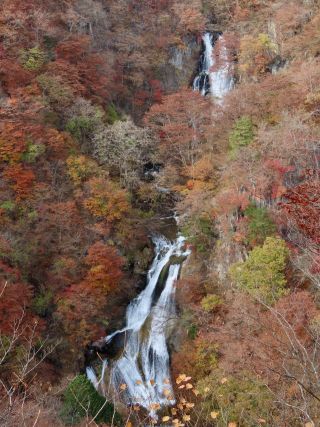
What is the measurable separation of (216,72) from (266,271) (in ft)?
90.7

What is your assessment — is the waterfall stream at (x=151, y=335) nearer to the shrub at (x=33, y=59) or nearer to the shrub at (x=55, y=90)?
the shrub at (x=55, y=90)

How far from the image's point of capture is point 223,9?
41938 millimetres

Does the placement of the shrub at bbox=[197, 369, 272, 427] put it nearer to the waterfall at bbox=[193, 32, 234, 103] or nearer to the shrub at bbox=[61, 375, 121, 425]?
the shrub at bbox=[61, 375, 121, 425]

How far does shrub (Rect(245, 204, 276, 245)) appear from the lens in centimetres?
1761

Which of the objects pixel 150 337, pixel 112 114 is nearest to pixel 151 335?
pixel 150 337

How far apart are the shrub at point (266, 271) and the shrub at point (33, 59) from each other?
813 inches

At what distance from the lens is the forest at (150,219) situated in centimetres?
1391

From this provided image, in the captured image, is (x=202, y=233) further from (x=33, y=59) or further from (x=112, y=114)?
(x=33, y=59)

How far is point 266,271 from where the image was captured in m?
16.0

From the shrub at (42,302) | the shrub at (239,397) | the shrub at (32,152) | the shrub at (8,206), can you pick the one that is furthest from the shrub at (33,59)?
the shrub at (239,397)

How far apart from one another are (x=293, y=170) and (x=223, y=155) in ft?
22.7

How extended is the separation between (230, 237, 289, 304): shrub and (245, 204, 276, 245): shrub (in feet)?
2.27

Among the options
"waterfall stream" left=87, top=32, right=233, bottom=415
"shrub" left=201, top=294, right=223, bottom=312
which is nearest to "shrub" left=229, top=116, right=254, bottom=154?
"waterfall stream" left=87, top=32, right=233, bottom=415

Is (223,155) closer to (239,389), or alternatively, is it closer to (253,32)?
(239,389)
